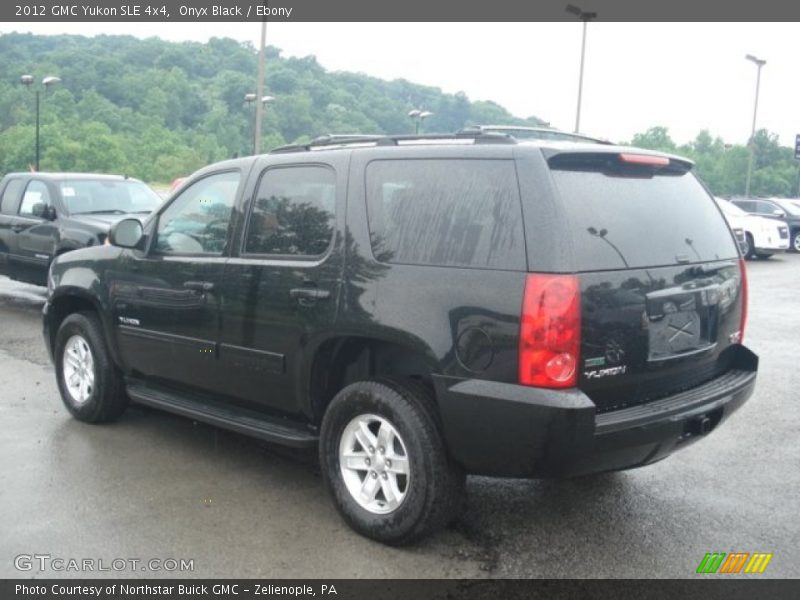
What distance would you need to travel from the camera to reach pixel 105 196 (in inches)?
437

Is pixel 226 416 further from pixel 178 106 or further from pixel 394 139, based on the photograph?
pixel 178 106

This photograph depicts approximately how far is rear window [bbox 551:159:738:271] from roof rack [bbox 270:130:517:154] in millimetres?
396

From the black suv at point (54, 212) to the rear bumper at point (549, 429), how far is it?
7773mm

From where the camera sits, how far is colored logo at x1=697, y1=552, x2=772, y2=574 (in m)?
3.61

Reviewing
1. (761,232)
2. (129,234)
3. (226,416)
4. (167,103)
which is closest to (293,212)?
(226,416)

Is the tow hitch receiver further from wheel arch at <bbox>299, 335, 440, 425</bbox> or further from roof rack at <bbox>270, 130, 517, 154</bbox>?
A: roof rack at <bbox>270, 130, 517, 154</bbox>

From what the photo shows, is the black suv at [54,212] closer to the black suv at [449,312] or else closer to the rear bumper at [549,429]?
the black suv at [449,312]

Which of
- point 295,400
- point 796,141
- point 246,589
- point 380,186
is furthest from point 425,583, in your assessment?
point 796,141

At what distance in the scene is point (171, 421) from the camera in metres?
5.81

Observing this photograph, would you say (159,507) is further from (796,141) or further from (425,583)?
(796,141)

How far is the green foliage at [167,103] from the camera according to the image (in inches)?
1784

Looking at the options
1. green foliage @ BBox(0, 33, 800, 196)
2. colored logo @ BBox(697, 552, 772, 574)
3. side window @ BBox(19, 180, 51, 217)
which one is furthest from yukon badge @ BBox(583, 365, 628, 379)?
green foliage @ BBox(0, 33, 800, 196)

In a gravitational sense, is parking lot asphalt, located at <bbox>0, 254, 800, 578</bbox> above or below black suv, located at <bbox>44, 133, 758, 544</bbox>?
below

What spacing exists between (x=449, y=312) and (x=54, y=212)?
8668 mm
